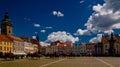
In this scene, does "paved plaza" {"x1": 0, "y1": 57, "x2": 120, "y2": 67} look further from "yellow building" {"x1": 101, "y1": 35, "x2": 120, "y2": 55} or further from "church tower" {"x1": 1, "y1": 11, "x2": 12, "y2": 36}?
"yellow building" {"x1": 101, "y1": 35, "x2": 120, "y2": 55}

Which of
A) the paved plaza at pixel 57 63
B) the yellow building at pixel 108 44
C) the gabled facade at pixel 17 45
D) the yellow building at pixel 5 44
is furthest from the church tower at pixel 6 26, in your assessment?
the paved plaza at pixel 57 63

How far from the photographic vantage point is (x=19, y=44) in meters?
148

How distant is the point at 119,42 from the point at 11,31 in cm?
7005

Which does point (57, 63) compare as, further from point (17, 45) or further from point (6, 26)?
point (6, 26)

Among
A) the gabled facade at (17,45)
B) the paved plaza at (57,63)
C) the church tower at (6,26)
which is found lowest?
the paved plaza at (57,63)

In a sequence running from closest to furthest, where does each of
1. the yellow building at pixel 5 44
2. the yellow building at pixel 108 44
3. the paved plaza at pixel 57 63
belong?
the paved plaza at pixel 57 63, the yellow building at pixel 5 44, the yellow building at pixel 108 44

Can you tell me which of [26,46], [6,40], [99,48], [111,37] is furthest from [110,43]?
[6,40]

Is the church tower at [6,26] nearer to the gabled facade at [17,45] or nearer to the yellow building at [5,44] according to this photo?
the gabled facade at [17,45]

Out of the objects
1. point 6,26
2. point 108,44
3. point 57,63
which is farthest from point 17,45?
point 57,63

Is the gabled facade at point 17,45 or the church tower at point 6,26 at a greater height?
the church tower at point 6,26

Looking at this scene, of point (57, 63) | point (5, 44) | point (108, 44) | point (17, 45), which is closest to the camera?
point (57, 63)

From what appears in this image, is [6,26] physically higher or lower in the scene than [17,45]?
higher

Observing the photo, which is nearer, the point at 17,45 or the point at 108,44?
the point at 17,45

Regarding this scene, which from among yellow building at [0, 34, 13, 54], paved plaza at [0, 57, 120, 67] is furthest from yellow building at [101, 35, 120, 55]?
paved plaza at [0, 57, 120, 67]
